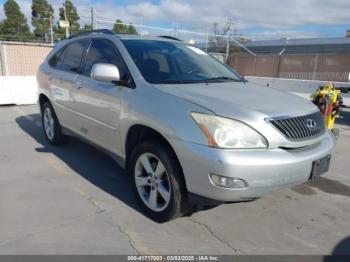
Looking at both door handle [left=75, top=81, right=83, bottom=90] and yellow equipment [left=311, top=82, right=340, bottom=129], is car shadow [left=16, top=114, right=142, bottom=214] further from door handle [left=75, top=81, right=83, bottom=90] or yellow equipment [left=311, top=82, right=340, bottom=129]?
yellow equipment [left=311, top=82, right=340, bottom=129]

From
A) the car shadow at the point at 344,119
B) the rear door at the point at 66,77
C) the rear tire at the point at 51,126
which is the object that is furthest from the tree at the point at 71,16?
the rear door at the point at 66,77

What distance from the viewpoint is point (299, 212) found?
3465 millimetres

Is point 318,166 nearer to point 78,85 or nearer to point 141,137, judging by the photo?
point 141,137

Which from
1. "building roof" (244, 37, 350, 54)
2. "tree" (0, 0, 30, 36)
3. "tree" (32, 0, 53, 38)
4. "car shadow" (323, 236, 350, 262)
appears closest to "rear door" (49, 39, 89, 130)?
"car shadow" (323, 236, 350, 262)

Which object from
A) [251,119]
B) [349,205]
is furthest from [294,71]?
[251,119]

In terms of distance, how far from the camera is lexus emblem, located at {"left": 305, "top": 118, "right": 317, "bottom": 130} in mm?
2970

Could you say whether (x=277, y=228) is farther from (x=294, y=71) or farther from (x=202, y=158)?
(x=294, y=71)

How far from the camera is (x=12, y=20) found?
150ft

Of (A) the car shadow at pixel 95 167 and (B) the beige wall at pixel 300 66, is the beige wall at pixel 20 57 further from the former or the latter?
(B) the beige wall at pixel 300 66

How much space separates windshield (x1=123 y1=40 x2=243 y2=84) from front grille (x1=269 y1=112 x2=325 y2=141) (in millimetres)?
1135

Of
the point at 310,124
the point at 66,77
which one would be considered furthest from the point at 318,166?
the point at 66,77

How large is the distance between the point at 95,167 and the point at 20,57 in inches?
473

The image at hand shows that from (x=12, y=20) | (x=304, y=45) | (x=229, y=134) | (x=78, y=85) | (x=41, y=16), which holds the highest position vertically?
(x=41, y=16)

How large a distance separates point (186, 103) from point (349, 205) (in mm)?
2325
